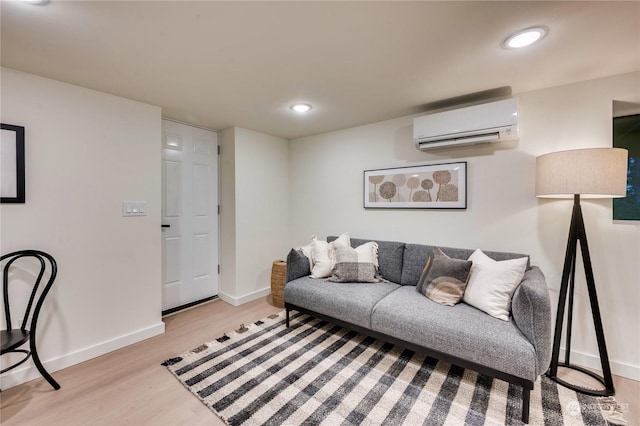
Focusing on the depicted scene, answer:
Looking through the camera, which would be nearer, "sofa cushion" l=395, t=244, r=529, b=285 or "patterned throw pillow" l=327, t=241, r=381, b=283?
"sofa cushion" l=395, t=244, r=529, b=285

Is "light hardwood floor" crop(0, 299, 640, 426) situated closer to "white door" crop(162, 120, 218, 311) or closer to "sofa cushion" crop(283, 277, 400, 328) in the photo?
"white door" crop(162, 120, 218, 311)

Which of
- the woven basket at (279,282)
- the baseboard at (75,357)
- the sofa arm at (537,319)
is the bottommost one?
the baseboard at (75,357)

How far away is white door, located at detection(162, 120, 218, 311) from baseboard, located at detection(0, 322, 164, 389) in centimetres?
53

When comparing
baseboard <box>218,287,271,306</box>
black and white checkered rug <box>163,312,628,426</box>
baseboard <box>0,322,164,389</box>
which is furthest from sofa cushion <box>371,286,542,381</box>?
baseboard <box>0,322,164,389</box>

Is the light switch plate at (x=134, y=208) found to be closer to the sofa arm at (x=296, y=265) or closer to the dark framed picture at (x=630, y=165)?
the sofa arm at (x=296, y=265)

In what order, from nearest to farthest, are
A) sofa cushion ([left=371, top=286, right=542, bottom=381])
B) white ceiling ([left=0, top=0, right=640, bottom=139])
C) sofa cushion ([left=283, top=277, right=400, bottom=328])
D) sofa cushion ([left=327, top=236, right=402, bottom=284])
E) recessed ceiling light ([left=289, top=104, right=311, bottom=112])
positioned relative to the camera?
white ceiling ([left=0, top=0, right=640, bottom=139]), sofa cushion ([left=371, top=286, right=542, bottom=381]), sofa cushion ([left=283, top=277, right=400, bottom=328]), recessed ceiling light ([left=289, top=104, right=311, bottom=112]), sofa cushion ([left=327, top=236, right=402, bottom=284])

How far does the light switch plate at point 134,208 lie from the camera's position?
2375 mm

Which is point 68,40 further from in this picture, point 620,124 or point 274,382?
point 620,124

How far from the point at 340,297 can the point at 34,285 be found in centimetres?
224

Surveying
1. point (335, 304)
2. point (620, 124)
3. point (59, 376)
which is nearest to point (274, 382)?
point (335, 304)

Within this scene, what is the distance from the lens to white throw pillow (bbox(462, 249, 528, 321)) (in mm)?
1854

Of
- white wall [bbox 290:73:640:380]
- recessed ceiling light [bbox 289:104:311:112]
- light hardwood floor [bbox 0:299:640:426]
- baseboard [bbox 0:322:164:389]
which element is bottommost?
light hardwood floor [bbox 0:299:640:426]

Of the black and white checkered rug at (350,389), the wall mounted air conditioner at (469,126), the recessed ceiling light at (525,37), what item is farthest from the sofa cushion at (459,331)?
the recessed ceiling light at (525,37)

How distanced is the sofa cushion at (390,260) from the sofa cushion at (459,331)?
1.48 ft
